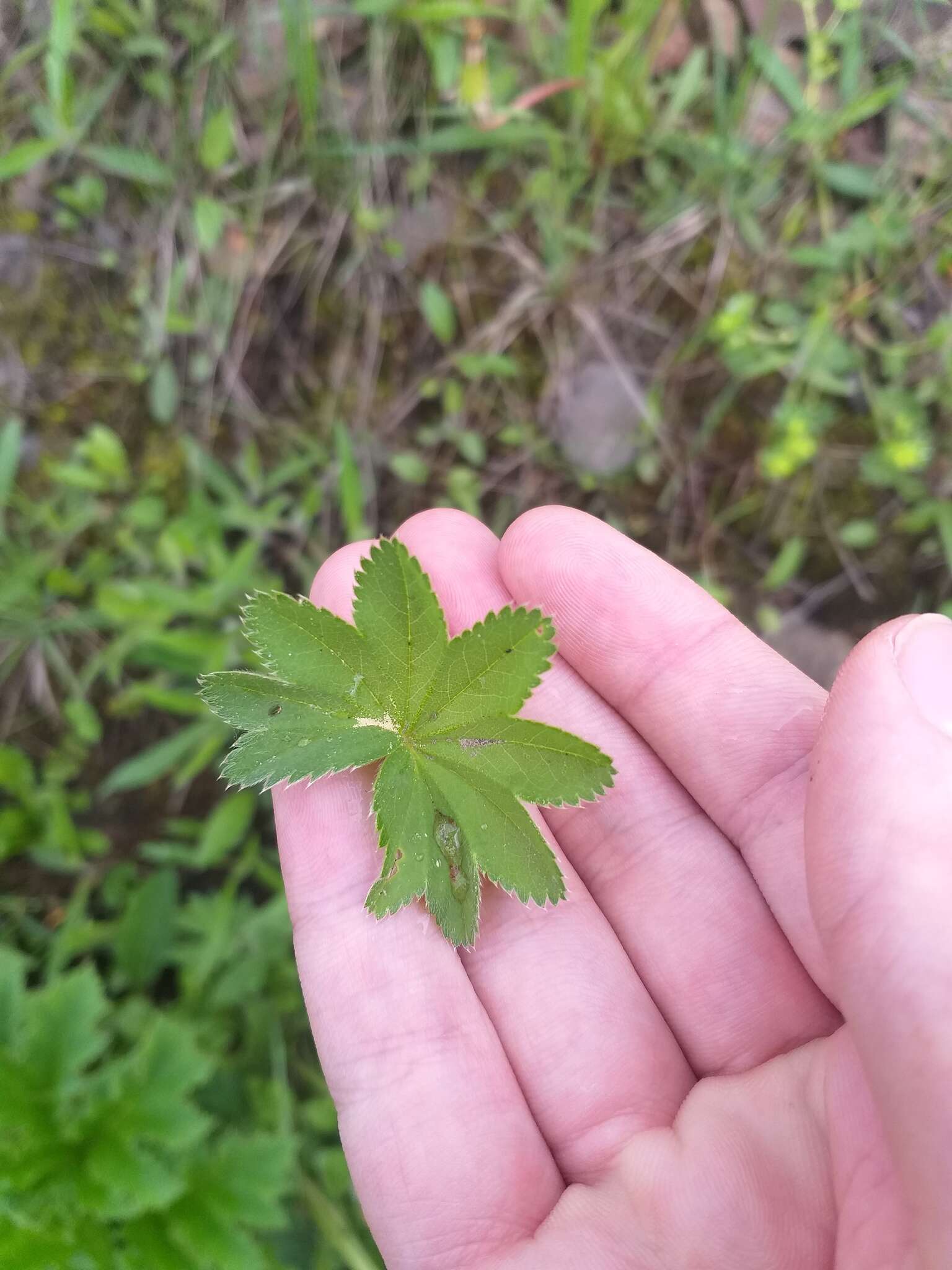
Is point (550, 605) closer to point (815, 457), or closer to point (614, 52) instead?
point (815, 457)

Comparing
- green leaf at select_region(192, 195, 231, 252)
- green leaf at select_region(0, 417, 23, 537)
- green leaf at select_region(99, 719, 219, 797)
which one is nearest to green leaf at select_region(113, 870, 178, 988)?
green leaf at select_region(99, 719, 219, 797)

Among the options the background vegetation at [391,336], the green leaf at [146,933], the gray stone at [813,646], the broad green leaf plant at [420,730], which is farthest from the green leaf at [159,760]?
the gray stone at [813,646]

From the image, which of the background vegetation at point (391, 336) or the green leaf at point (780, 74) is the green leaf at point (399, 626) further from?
the green leaf at point (780, 74)

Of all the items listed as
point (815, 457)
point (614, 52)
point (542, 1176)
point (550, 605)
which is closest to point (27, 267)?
point (614, 52)

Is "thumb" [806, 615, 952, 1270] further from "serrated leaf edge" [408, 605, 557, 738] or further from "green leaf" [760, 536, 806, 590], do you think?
"green leaf" [760, 536, 806, 590]

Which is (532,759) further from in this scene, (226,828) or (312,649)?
(226,828)

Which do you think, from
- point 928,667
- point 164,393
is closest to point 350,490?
point 164,393

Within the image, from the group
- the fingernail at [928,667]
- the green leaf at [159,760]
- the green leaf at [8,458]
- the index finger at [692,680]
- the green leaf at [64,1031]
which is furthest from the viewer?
the green leaf at [8,458]
